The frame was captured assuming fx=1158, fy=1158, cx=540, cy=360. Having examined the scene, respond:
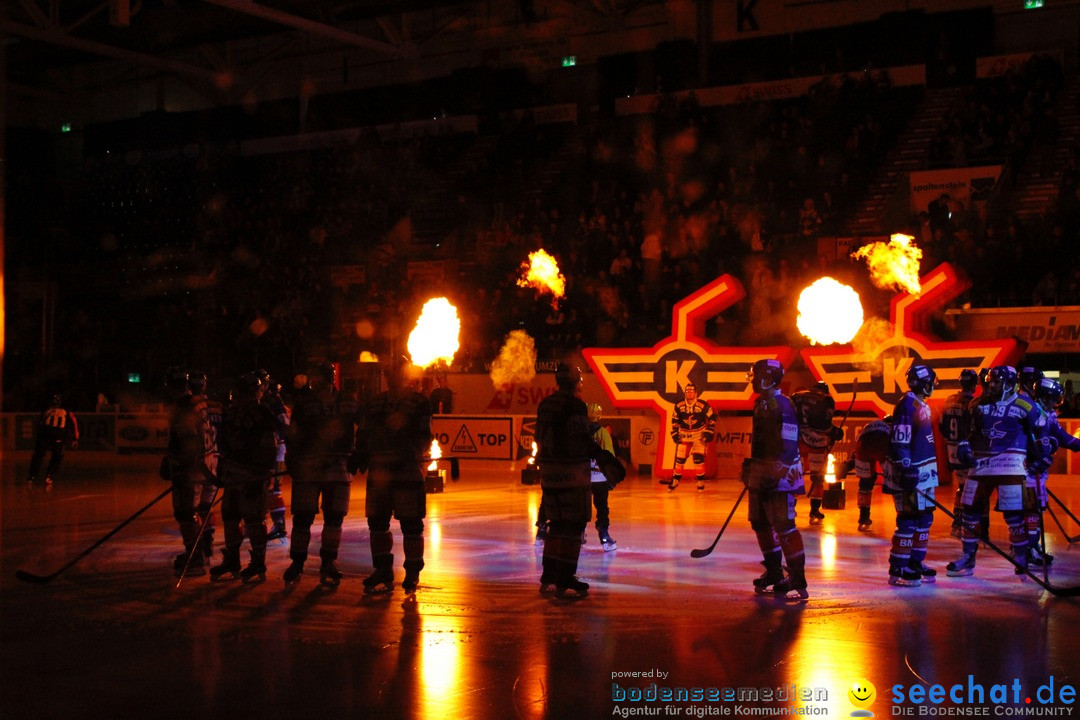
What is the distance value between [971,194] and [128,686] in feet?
70.7

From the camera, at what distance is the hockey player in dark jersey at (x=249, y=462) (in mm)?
10719

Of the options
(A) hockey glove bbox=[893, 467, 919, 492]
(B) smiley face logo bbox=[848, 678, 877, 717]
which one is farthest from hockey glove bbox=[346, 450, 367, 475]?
(B) smiley face logo bbox=[848, 678, 877, 717]

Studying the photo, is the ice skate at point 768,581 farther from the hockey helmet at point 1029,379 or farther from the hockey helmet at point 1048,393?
the hockey helmet at point 1029,379

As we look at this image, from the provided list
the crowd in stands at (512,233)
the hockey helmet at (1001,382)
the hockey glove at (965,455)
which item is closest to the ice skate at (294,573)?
the hockey glove at (965,455)

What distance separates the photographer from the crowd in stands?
24.7 metres

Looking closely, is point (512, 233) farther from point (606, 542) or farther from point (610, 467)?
point (610, 467)

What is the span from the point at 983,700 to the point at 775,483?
3.44 metres

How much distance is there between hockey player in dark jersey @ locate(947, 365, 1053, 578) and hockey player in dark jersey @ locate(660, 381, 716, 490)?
956 cm

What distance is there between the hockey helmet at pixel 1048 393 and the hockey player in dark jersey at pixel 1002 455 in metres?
0.71

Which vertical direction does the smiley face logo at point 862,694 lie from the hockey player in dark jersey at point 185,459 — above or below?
below

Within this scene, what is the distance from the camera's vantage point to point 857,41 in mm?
30062

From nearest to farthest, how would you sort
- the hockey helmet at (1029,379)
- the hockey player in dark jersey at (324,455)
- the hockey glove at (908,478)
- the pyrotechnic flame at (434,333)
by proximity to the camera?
the hockey glove at (908,478) < the hockey player in dark jersey at (324,455) < the hockey helmet at (1029,379) < the pyrotechnic flame at (434,333)

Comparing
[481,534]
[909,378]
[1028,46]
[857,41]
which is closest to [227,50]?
[857,41]

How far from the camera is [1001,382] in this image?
35.5ft
